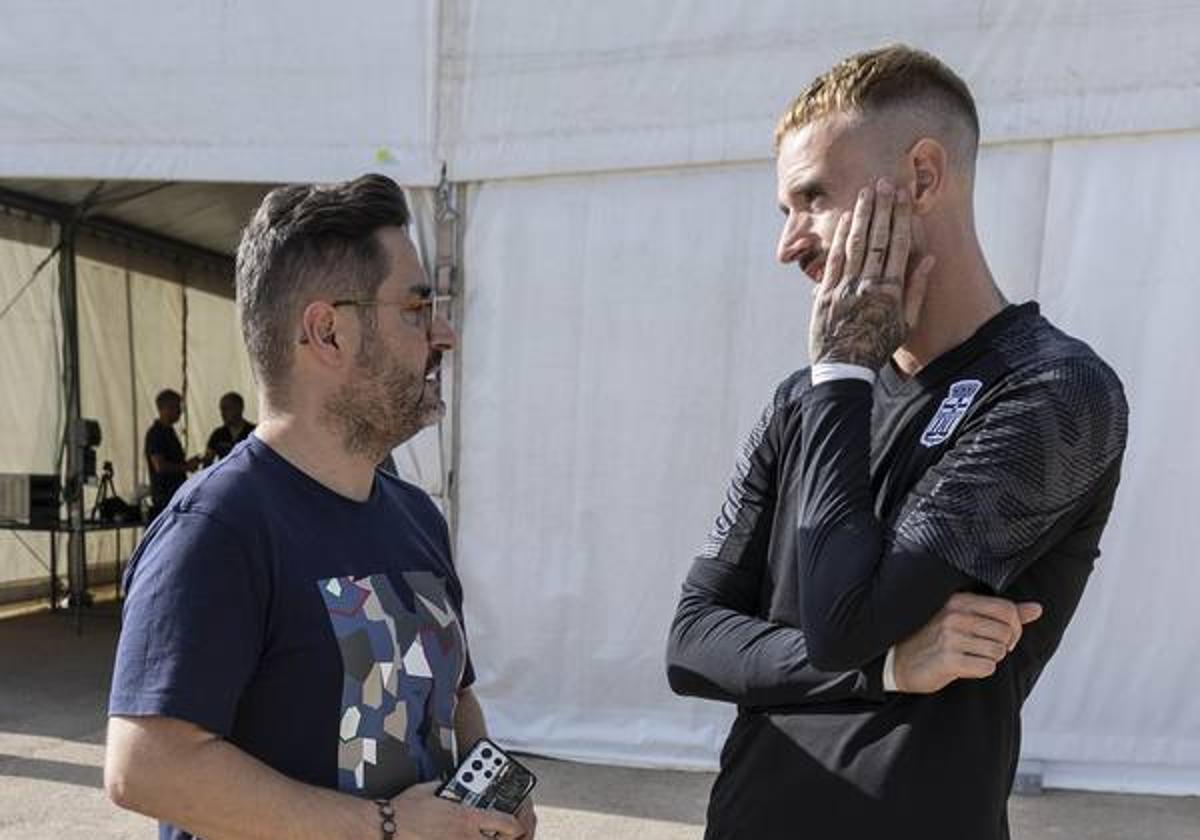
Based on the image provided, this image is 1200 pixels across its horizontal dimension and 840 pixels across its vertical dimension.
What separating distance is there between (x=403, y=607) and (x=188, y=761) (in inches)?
14.7

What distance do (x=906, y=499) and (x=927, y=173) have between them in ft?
1.54

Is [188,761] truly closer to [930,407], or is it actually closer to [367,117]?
[930,407]

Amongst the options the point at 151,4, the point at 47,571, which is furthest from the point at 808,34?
the point at 47,571

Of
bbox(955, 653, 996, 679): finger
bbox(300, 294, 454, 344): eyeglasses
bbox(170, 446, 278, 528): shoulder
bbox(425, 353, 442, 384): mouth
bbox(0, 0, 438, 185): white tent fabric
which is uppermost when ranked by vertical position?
bbox(0, 0, 438, 185): white tent fabric

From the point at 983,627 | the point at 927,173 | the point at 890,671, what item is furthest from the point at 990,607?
the point at 927,173

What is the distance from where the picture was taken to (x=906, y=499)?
4.80 feet

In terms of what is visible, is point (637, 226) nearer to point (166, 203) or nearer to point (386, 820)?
point (386, 820)

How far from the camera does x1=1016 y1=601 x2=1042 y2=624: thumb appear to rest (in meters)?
1.40

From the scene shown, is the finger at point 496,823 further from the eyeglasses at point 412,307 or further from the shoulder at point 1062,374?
the shoulder at point 1062,374

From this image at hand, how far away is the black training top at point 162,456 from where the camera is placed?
8.93m

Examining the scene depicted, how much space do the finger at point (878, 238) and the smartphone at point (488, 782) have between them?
86 cm

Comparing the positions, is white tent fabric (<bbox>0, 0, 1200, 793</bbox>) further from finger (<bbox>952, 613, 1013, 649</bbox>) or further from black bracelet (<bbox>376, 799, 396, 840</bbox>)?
black bracelet (<bbox>376, 799, 396, 840</bbox>)

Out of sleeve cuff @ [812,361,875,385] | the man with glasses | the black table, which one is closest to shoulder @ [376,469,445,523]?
the man with glasses

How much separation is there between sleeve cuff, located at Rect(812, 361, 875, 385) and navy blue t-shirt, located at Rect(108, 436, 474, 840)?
2.29ft
